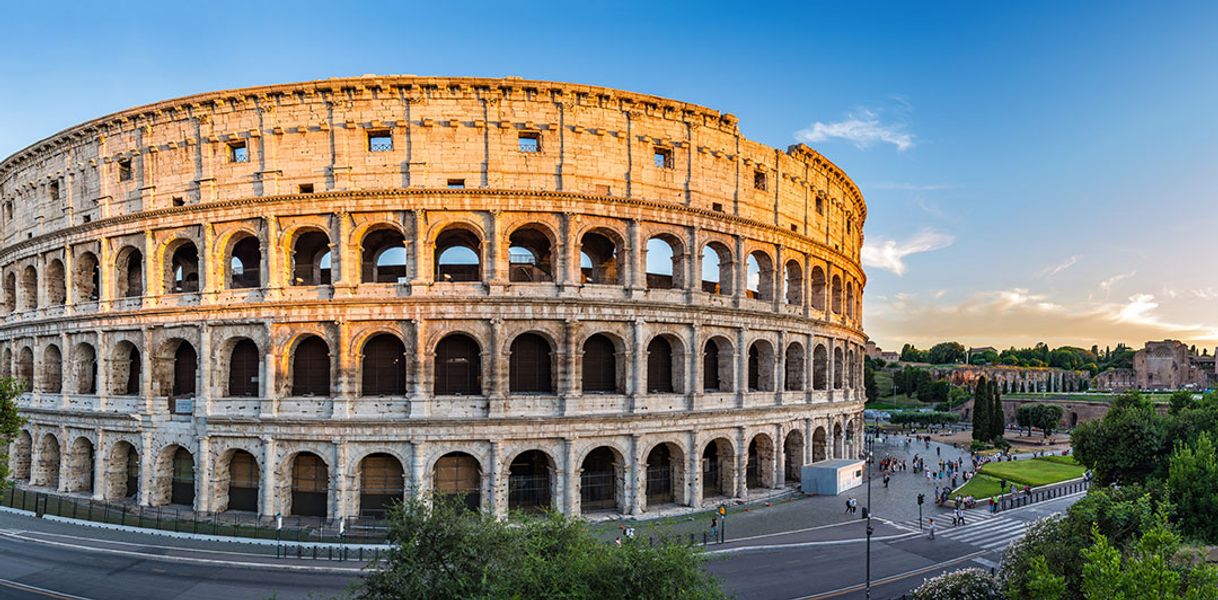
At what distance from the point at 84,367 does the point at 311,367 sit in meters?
14.5

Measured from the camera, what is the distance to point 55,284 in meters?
36.1

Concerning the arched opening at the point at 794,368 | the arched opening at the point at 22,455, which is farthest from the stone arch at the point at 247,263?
the arched opening at the point at 794,368

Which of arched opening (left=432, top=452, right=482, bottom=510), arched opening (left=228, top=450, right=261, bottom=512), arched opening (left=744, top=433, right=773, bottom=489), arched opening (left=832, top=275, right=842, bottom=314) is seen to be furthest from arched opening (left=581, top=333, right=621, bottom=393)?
arched opening (left=832, top=275, right=842, bottom=314)

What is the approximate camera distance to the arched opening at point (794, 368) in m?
37.5

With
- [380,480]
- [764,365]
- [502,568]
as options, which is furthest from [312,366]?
[764,365]

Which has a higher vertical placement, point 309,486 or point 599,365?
point 599,365

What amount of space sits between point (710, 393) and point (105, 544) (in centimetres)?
2651

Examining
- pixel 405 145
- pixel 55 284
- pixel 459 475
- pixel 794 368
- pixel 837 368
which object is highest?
pixel 405 145

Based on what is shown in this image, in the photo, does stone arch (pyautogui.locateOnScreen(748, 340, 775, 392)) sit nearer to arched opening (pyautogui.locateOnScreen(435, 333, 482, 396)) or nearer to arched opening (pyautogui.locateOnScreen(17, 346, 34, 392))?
arched opening (pyautogui.locateOnScreen(435, 333, 482, 396))

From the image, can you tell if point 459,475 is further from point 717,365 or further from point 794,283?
point 794,283

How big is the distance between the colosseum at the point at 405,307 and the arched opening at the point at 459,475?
104mm

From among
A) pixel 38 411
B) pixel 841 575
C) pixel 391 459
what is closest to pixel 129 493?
pixel 38 411

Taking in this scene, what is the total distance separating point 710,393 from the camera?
32531mm

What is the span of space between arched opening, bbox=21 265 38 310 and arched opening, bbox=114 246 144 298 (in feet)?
23.1
